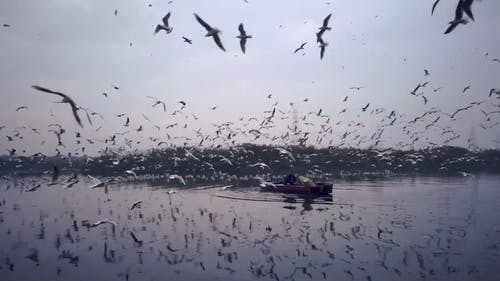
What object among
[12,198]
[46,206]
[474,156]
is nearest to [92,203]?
[46,206]

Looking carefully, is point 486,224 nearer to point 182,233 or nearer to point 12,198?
point 182,233

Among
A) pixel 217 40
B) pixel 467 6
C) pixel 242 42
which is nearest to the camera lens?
pixel 467 6

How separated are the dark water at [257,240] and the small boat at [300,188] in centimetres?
215

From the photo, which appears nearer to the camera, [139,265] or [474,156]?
[139,265]

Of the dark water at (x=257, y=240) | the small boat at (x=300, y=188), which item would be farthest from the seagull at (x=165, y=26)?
the small boat at (x=300, y=188)

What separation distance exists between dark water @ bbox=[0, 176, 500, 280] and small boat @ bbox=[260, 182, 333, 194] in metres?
2.15

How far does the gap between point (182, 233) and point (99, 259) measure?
15.0 feet

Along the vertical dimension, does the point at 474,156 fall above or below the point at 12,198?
above

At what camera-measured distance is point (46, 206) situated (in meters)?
30.1

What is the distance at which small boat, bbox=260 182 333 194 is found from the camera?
3253cm

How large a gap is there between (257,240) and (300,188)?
16.7m

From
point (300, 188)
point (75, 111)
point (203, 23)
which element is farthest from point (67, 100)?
point (300, 188)

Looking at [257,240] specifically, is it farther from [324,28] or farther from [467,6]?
[467,6]

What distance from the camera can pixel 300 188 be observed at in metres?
33.8
